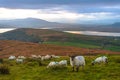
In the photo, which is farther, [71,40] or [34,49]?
[71,40]

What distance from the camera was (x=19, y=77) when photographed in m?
27.1

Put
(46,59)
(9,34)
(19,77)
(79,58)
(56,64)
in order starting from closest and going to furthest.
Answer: (19,77) → (79,58) → (56,64) → (46,59) → (9,34)

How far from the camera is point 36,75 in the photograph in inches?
1097

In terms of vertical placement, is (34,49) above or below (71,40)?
above

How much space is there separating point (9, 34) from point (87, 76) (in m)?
168

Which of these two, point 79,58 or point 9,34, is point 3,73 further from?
point 9,34

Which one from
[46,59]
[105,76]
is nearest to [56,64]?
[105,76]

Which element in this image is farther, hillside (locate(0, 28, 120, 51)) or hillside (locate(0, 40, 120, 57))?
hillside (locate(0, 28, 120, 51))

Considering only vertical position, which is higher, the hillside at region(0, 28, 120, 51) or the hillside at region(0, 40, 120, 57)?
the hillside at region(0, 40, 120, 57)

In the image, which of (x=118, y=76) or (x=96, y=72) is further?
(x=96, y=72)

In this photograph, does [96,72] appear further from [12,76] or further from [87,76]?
[12,76]

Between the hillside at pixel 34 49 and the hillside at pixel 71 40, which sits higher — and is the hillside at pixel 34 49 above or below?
above

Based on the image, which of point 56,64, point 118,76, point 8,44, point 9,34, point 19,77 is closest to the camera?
point 118,76

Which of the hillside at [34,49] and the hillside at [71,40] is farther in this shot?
the hillside at [71,40]
